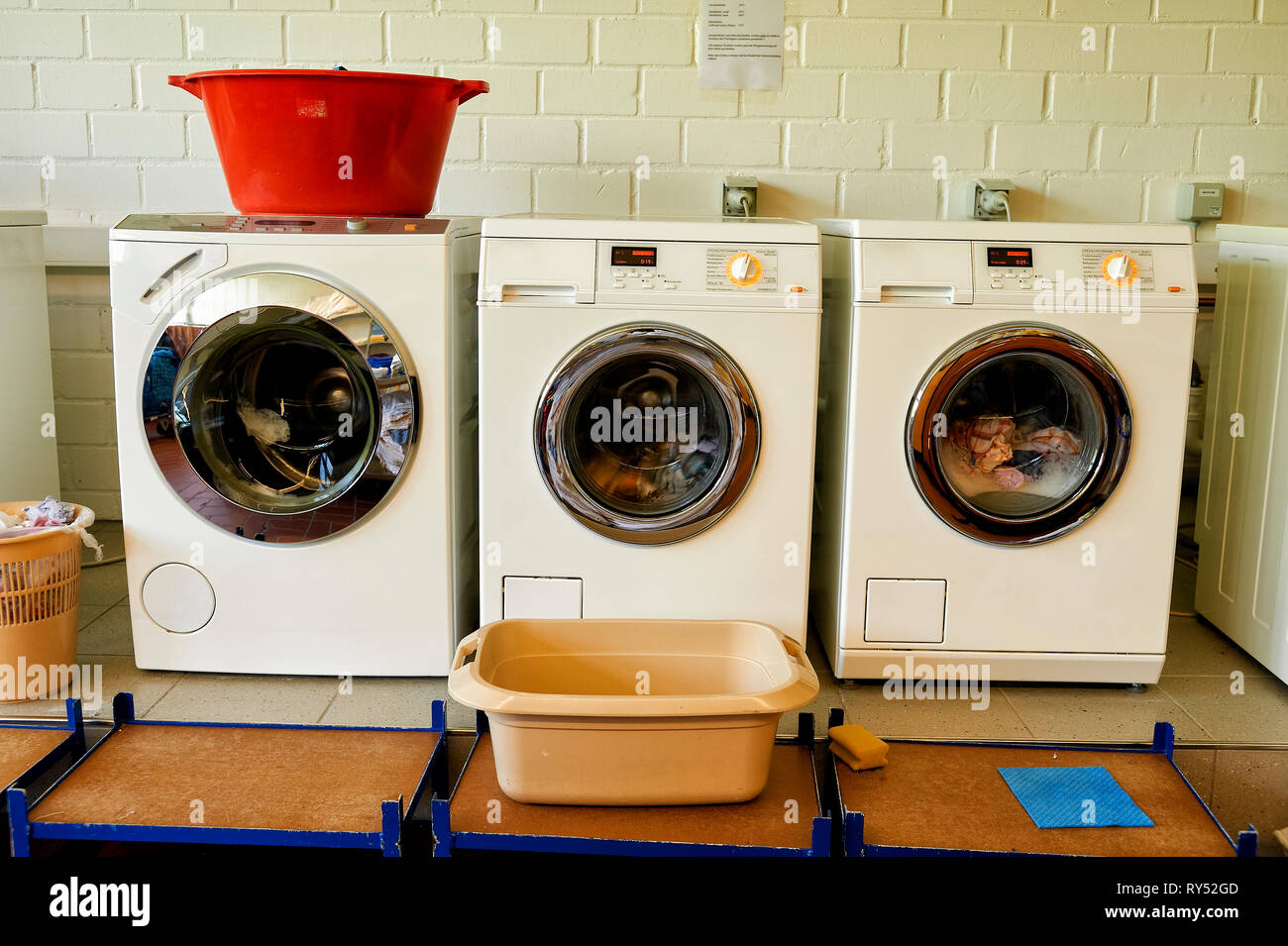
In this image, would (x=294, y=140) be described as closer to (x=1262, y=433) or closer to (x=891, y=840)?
(x=891, y=840)

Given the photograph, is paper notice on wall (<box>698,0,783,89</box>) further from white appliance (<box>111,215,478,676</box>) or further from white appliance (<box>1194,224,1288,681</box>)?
white appliance (<box>1194,224,1288,681</box>)

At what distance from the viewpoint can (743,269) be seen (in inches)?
91.0

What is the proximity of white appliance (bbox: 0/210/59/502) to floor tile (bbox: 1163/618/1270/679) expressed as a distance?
9.08 feet

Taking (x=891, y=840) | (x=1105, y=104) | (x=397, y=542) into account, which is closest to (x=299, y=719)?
(x=397, y=542)

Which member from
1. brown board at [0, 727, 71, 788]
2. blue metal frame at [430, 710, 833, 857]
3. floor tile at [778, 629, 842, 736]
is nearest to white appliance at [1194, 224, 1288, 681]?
floor tile at [778, 629, 842, 736]

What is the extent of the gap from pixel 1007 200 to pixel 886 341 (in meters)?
1.05

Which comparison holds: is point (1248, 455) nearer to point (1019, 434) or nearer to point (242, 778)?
point (1019, 434)

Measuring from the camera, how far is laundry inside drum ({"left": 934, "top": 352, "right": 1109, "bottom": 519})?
7.93 ft

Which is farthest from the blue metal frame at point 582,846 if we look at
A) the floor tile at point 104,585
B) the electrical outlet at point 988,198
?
the electrical outlet at point 988,198

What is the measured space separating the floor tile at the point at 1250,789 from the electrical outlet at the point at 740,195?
68.9 inches

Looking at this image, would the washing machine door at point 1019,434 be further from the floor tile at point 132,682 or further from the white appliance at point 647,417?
the floor tile at point 132,682

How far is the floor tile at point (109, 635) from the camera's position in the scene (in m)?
2.60
